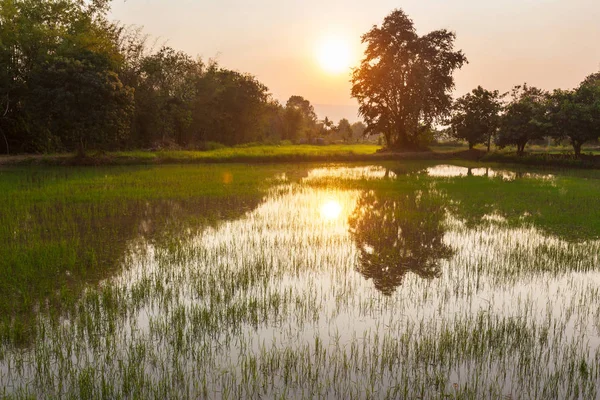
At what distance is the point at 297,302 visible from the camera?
6.13 metres

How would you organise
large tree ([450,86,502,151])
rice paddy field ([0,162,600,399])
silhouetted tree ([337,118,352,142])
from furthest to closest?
silhouetted tree ([337,118,352,142])
large tree ([450,86,502,151])
rice paddy field ([0,162,600,399])

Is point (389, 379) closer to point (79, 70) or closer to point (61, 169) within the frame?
point (61, 169)

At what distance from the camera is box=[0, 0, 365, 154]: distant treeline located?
23453 mm

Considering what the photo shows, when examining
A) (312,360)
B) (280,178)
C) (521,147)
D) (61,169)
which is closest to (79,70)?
(61,169)

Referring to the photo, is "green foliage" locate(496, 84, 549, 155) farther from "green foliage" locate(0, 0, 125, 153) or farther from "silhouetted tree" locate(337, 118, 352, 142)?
"silhouetted tree" locate(337, 118, 352, 142)

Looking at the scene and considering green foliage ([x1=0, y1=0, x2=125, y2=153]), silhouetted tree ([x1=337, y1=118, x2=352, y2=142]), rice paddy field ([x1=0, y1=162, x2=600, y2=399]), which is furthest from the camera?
silhouetted tree ([x1=337, y1=118, x2=352, y2=142])

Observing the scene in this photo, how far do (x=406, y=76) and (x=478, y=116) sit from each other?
21.7ft

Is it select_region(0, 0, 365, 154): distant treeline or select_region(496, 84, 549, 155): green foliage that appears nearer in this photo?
select_region(0, 0, 365, 154): distant treeline

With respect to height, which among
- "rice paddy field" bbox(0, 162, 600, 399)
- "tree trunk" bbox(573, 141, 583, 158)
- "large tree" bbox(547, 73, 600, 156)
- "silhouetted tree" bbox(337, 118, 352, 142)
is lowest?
"rice paddy field" bbox(0, 162, 600, 399)

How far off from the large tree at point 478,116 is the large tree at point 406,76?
2.40m

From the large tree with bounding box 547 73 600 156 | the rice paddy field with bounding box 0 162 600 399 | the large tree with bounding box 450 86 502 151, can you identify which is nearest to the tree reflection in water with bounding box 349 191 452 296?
the rice paddy field with bounding box 0 162 600 399

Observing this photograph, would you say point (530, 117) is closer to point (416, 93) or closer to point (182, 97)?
point (416, 93)

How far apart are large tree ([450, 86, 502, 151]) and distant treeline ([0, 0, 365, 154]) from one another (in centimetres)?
1882

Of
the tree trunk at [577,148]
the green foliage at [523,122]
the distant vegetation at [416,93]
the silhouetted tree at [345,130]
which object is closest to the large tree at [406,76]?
the distant vegetation at [416,93]
